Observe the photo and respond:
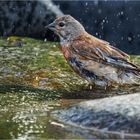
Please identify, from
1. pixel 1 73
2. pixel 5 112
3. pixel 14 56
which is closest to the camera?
pixel 5 112

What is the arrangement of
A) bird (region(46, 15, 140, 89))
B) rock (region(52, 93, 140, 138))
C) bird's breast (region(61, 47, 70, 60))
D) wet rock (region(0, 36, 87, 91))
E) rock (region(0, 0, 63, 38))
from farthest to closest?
rock (region(0, 0, 63, 38)), bird's breast (region(61, 47, 70, 60)), bird (region(46, 15, 140, 89)), wet rock (region(0, 36, 87, 91)), rock (region(52, 93, 140, 138))

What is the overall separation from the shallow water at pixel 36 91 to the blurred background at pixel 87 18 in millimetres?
1343

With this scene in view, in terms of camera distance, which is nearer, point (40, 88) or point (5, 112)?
point (5, 112)

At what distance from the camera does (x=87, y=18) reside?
12242mm

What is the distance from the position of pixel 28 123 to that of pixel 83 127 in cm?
53

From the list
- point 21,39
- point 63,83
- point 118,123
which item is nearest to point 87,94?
point 63,83

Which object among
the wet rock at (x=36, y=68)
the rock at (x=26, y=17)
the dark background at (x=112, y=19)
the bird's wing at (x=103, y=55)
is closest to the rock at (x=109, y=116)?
the wet rock at (x=36, y=68)

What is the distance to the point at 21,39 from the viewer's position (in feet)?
37.1

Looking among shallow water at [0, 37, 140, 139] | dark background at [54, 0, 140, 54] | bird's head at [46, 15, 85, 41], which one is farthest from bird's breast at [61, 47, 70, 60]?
dark background at [54, 0, 140, 54]

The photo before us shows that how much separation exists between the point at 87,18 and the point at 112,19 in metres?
0.48

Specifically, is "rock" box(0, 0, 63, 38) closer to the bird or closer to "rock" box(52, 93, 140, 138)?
the bird

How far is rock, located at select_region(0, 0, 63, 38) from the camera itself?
1217 centimetres

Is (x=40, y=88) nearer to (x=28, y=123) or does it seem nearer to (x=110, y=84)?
(x=110, y=84)

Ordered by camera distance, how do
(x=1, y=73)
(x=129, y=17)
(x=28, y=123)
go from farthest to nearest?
(x=129, y=17), (x=1, y=73), (x=28, y=123)
